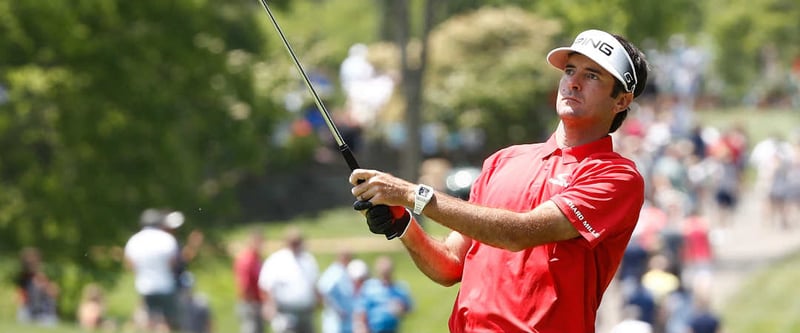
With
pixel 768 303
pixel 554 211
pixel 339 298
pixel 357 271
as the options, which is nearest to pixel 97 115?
pixel 357 271

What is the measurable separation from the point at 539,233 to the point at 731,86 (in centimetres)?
4129

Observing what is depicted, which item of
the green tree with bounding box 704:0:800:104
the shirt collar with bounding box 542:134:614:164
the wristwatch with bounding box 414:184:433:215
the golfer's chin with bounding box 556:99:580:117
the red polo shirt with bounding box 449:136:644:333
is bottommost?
the red polo shirt with bounding box 449:136:644:333

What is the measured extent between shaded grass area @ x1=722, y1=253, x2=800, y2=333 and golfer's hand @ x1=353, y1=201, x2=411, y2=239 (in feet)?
49.1

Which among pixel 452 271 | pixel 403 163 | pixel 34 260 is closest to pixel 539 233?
pixel 452 271

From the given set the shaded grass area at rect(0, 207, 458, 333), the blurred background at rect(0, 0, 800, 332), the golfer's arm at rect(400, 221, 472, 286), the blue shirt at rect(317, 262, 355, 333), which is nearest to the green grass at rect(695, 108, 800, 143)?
the blurred background at rect(0, 0, 800, 332)

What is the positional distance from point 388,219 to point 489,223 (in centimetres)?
31

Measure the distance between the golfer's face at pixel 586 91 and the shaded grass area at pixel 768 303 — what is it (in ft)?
48.5

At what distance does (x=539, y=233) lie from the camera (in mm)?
4898

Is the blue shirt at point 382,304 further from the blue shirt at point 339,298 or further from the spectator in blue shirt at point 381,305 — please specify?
the blue shirt at point 339,298

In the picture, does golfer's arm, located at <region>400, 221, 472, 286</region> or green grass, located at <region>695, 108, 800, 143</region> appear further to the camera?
green grass, located at <region>695, 108, 800, 143</region>

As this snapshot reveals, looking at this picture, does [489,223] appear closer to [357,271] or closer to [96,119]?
[357,271]

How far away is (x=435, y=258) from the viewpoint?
5.38 meters

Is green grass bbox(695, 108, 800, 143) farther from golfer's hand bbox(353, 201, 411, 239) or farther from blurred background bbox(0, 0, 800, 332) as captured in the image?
golfer's hand bbox(353, 201, 411, 239)

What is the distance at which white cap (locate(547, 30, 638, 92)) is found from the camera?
5.01m
